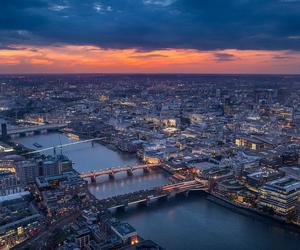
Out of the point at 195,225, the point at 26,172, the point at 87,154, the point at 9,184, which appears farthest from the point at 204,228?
the point at 87,154

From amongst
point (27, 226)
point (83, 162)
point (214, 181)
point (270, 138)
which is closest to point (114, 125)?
point (83, 162)

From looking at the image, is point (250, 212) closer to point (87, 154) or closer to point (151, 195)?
point (151, 195)

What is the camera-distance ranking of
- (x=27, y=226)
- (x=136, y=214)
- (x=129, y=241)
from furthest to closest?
1. (x=136, y=214)
2. (x=27, y=226)
3. (x=129, y=241)

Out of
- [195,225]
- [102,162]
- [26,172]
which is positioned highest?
[26,172]

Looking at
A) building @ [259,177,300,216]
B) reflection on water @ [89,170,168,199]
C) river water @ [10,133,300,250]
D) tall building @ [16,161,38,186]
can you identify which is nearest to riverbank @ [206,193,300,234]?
river water @ [10,133,300,250]

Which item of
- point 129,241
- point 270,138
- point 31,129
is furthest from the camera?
point 31,129

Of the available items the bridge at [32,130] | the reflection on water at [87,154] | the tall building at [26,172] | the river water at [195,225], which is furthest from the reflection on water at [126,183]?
the bridge at [32,130]

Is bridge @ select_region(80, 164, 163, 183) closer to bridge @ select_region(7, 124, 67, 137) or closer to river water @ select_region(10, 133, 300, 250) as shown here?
river water @ select_region(10, 133, 300, 250)

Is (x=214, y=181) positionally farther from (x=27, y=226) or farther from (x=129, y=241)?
(x=27, y=226)
